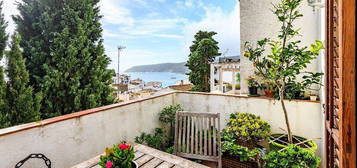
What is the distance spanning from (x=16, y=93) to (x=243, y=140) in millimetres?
4731

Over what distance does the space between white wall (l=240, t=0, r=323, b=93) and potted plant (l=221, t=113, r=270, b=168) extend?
1.62 metres

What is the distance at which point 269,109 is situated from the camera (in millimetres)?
3238

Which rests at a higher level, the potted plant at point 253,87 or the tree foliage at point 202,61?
the tree foliage at point 202,61

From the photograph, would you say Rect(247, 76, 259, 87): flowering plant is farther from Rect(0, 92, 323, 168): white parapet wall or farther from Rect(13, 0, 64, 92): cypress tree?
Rect(13, 0, 64, 92): cypress tree

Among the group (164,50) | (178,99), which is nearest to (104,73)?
(178,99)

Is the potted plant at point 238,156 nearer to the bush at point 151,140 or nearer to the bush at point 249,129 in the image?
the bush at point 249,129

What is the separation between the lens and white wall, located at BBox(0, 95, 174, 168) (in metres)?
1.66

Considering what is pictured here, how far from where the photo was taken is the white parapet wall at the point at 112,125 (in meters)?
1.73

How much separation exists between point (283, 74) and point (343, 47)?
1762 millimetres

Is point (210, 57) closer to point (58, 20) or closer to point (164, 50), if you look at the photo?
point (58, 20)

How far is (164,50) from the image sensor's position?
20.1 m

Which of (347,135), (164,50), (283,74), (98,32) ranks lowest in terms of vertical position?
(347,135)

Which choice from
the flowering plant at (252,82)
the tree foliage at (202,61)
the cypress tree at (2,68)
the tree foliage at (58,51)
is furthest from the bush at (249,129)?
the tree foliage at (202,61)

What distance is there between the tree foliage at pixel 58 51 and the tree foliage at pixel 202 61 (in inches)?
188
